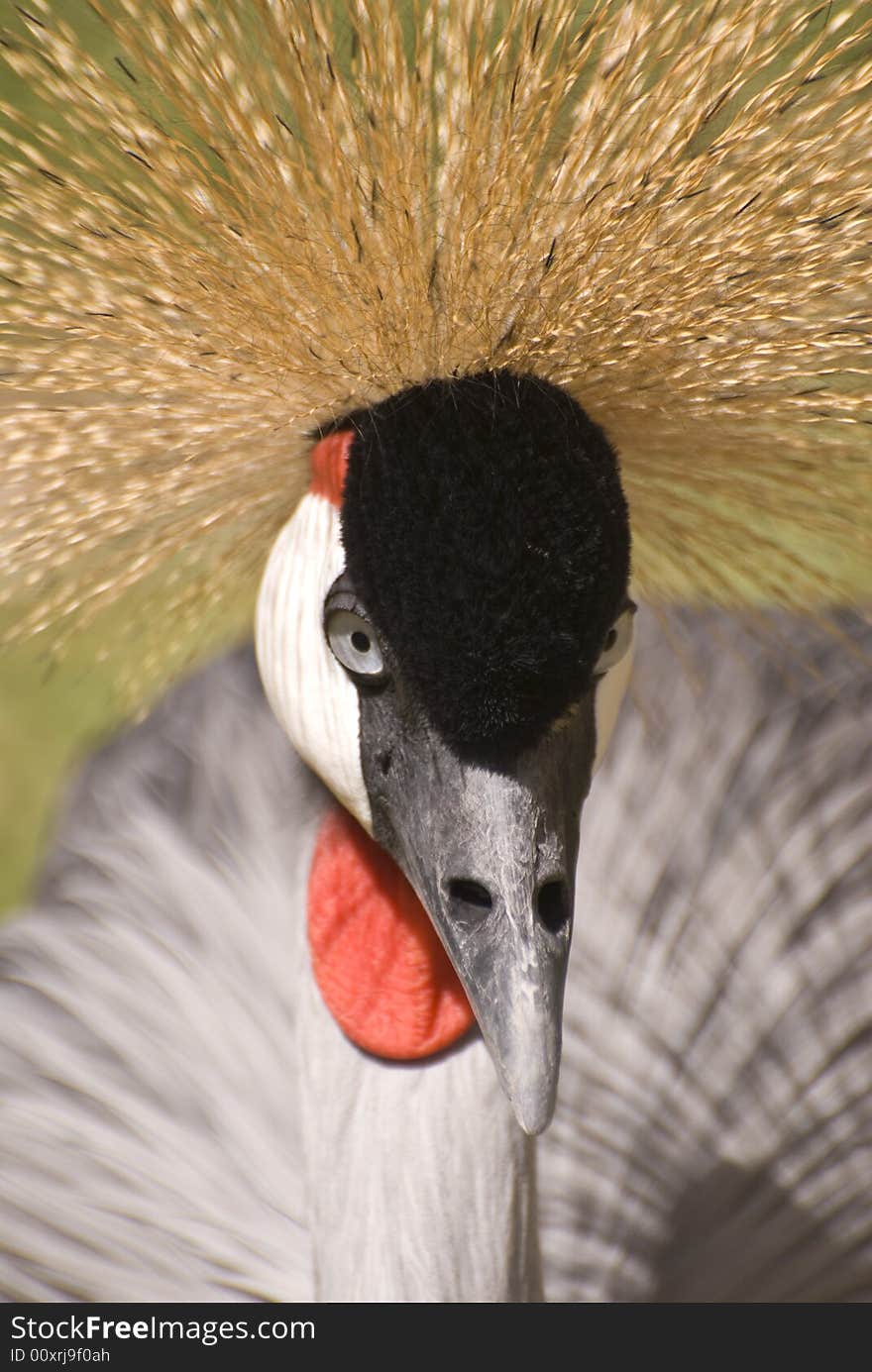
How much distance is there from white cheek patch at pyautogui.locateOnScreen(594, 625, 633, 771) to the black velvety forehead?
70 mm

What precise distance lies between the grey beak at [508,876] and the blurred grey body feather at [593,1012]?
33 cm

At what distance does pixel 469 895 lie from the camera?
88 cm

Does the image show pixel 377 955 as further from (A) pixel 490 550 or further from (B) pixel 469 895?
(A) pixel 490 550

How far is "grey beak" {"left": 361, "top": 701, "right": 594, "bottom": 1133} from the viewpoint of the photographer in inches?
33.2

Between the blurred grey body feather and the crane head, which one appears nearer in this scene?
the crane head

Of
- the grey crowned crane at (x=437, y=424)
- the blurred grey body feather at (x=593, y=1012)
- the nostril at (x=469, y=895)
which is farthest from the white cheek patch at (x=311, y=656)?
the blurred grey body feather at (x=593, y=1012)

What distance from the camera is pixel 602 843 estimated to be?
68.5 inches

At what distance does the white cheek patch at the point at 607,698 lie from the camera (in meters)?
0.96

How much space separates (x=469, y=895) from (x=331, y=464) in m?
0.29

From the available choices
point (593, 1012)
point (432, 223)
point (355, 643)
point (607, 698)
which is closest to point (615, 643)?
point (607, 698)

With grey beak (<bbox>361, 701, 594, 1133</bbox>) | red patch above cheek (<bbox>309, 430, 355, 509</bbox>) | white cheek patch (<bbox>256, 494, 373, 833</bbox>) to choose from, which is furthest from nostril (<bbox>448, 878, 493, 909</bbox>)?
red patch above cheek (<bbox>309, 430, 355, 509</bbox>)

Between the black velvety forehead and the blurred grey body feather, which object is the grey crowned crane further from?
the blurred grey body feather

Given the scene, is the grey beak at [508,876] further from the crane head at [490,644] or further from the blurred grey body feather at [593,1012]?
the blurred grey body feather at [593,1012]
